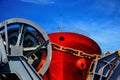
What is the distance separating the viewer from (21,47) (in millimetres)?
9836

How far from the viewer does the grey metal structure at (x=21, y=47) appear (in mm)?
9297

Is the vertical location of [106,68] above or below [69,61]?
below

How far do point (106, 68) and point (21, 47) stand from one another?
14.5 ft

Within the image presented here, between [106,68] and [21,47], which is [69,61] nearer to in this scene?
[106,68]

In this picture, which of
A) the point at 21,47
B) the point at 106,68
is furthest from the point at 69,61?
the point at 21,47

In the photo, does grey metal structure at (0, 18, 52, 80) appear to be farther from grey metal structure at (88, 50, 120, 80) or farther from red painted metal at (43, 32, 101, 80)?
red painted metal at (43, 32, 101, 80)

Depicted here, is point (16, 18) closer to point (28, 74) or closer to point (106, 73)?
point (28, 74)

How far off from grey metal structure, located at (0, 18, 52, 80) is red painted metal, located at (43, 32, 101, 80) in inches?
138

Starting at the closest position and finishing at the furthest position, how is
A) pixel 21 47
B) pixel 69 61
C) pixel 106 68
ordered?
pixel 21 47
pixel 106 68
pixel 69 61

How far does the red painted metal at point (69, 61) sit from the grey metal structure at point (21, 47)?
11.5 feet

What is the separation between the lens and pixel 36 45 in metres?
11.2

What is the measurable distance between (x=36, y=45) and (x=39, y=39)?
0.27 meters

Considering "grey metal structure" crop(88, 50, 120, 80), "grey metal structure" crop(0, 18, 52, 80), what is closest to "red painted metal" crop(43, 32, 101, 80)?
"grey metal structure" crop(88, 50, 120, 80)

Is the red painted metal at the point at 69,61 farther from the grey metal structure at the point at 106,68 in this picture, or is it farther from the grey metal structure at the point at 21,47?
the grey metal structure at the point at 21,47
